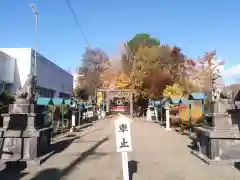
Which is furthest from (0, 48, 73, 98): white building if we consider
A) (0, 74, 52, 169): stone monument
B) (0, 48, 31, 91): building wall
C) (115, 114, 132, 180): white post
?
(115, 114, 132, 180): white post

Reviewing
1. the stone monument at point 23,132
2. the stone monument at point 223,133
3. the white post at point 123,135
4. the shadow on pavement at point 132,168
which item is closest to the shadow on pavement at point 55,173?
the stone monument at point 23,132

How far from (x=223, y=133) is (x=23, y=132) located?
583 cm

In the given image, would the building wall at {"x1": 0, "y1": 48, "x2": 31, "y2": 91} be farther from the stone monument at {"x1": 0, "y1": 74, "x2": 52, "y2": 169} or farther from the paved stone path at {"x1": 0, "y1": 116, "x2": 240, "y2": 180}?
the stone monument at {"x1": 0, "y1": 74, "x2": 52, "y2": 169}

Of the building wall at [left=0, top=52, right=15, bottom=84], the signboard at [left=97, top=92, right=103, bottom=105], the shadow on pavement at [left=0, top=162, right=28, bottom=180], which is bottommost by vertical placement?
the shadow on pavement at [left=0, top=162, right=28, bottom=180]

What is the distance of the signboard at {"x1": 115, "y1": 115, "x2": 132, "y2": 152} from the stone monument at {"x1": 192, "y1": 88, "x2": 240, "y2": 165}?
317 cm

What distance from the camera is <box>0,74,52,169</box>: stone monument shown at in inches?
343

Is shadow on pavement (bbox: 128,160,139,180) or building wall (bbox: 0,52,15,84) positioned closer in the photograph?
shadow on pavement (bbox: 128,160,139,180)

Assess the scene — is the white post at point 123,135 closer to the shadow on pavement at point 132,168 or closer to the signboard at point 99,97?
the shadow on pavement at point 132,168

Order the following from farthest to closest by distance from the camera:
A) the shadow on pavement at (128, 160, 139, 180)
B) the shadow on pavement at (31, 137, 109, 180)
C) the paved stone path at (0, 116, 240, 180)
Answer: the shadow on pavement at (128, 160, 139, 180)
the paved stone path at (0, 116, 240, 180)
the shadow on pavement at (31, 137, 109, 180)

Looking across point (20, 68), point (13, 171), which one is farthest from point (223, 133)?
point (20, 68)

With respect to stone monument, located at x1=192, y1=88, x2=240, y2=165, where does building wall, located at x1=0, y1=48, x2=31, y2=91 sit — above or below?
above

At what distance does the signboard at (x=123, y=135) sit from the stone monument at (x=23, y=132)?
3170mm

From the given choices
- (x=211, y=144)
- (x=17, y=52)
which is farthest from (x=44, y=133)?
(x=17, y=52)

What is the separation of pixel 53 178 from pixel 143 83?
105 feet
